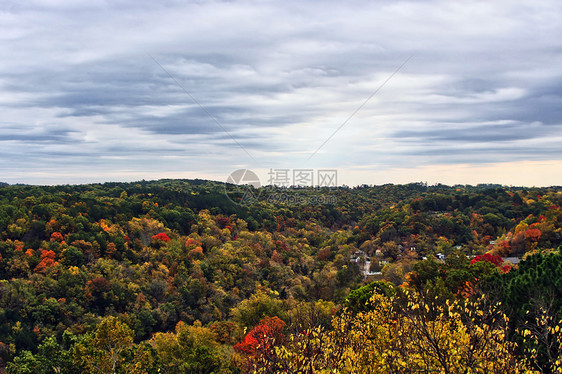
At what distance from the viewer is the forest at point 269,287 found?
10508mm

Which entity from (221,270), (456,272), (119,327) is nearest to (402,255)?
(221,270)

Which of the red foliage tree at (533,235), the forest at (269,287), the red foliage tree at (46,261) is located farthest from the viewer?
the red foliage tree at (533,235)

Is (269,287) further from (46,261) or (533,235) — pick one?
(533,235)

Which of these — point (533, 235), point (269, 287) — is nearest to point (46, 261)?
point (269, 287)

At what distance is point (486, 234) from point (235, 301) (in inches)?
2344

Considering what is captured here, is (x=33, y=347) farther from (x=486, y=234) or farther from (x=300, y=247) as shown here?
(x=486, y=234)

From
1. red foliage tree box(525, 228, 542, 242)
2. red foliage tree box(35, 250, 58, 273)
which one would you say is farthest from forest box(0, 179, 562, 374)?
red foliage tree box(525, 228, 542, 242)

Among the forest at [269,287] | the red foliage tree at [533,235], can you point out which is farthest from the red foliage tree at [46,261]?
the red foliage tree at [533,235]

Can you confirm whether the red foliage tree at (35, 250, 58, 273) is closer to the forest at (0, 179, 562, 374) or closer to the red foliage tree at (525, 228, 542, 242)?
the forest at (0, 179, 562, 374)

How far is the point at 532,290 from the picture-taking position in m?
19.6

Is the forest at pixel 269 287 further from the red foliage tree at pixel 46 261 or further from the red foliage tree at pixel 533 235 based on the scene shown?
the red foliage tree at pixel 533 235

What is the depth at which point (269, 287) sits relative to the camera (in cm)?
5969

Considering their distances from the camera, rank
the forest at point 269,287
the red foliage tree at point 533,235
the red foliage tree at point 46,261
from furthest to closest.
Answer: the red foliage tree at point 533,235 < the red foliage tree at point 46,261 < the forest at point 269,287

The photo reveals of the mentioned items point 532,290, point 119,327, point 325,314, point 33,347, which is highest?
point 532,290
